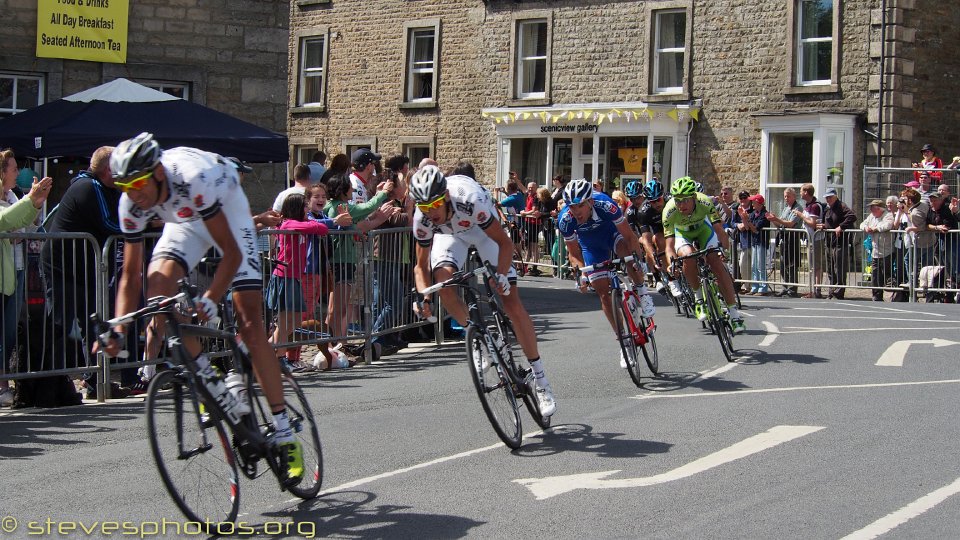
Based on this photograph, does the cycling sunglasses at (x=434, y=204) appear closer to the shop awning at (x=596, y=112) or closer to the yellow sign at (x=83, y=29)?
the yellow sign at (x=83, y=29)

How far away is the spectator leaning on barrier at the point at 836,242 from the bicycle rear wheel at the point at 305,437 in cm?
1702

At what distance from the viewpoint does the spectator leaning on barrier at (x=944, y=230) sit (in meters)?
21.2

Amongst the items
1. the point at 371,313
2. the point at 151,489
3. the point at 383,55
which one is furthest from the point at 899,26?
the point at 151,489

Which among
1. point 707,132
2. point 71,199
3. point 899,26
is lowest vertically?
point 71,199

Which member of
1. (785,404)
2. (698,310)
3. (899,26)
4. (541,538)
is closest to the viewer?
(541,538)

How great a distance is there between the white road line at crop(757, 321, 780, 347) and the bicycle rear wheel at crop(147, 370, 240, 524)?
30.5ft

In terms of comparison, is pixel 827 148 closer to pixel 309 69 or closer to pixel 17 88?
pixel 309 69

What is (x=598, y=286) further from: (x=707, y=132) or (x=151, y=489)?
(x=707, y=132)

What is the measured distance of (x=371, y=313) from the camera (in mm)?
13695

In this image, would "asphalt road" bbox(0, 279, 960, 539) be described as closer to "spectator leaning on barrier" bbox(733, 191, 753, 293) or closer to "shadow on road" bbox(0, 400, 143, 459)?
"shadow on road" bbox(0, 400, 143, 459)

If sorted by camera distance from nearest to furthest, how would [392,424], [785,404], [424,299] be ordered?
[424,299]
[392,424]
[785,404]

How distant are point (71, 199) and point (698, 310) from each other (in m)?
6.44

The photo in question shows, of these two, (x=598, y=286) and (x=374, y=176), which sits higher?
(x=374, y=176)

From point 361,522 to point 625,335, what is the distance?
5191 mm
